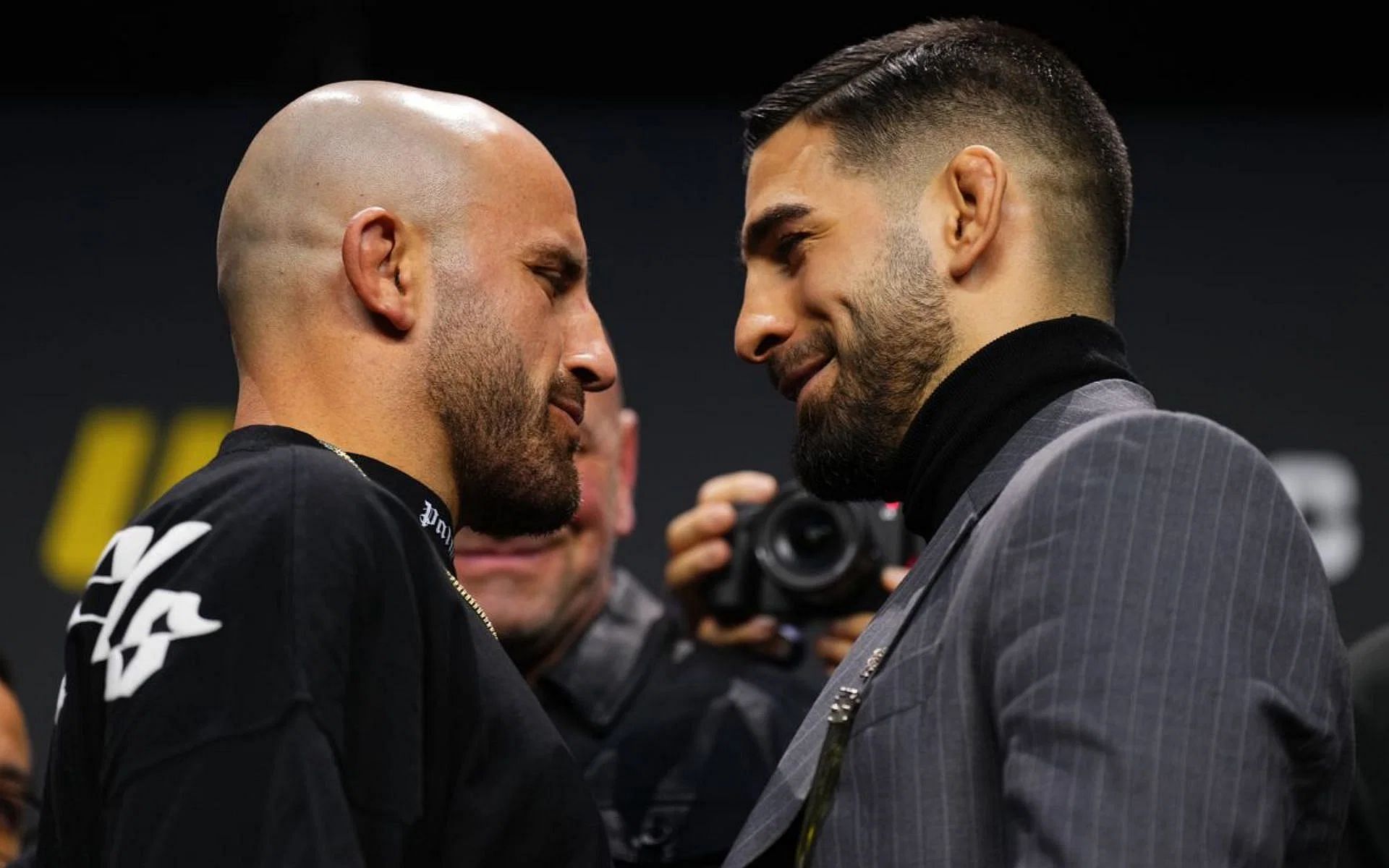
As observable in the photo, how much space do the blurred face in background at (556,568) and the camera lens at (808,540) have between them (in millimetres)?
330

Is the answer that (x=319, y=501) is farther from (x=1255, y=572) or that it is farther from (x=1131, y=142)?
(x=1131, y=142)

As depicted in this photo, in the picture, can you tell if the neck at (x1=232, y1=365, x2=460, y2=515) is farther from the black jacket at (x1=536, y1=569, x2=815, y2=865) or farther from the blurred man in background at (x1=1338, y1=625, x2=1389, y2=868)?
the blurred man in background at (x1=1338, y1=625, x2=1389, y2=868)

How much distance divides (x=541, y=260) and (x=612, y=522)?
113cm

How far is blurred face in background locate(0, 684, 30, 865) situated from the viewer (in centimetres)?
228

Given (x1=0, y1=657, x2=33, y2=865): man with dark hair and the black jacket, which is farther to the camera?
(x1=0, y1=657, x2=33, y2=865): man with dark hair

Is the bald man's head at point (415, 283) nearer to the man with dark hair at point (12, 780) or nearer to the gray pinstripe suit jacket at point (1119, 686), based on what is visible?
the gray pinstripe suit jacket at point (1119, 686)

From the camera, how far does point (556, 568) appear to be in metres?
2.45

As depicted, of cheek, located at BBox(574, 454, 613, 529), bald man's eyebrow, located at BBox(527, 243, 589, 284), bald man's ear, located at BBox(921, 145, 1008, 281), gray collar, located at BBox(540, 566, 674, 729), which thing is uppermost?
bald man's ear, located at BBox(921, 145, 1008, 281)

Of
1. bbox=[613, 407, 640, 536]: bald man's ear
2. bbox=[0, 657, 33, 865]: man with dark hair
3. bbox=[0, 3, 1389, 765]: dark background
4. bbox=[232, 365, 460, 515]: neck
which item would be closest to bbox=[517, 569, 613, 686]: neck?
bbox=[613, 407, 640, 536]: bald man's ear

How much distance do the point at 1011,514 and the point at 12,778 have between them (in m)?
1.72

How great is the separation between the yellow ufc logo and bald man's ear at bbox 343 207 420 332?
1.80m

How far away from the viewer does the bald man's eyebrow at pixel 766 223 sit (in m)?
1.51

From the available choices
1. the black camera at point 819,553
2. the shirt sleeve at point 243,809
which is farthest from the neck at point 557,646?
the shirt sleeve at point 243,809

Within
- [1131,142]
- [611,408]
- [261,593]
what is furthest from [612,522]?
[261,593]
